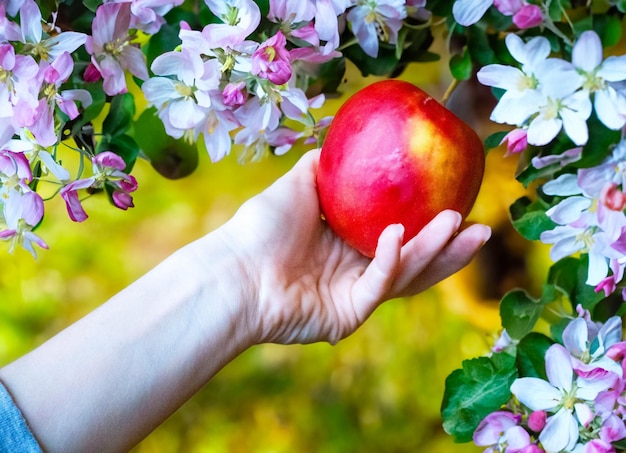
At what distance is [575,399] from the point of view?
0.61 meters

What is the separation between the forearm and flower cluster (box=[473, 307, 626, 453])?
0.89 feet

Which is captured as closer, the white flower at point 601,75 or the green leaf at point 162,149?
the white flower at point 601,75

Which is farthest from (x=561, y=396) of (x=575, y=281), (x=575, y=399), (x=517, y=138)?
(x=517, y=138)

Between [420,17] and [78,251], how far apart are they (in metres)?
0.57

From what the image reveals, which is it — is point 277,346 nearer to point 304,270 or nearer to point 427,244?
point 304,270

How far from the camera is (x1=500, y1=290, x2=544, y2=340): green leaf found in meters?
0.70

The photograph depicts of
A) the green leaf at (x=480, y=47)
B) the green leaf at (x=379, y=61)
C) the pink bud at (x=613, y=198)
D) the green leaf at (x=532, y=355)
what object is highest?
the green leaf at (x=480, y=47)

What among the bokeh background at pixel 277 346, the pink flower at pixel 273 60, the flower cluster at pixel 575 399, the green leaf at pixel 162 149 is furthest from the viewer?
the bokeh background at pixel 277 346

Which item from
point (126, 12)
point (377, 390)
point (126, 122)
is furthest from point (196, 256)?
point (377, 390)

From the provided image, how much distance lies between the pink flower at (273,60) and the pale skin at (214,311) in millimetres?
169

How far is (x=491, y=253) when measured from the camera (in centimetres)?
91

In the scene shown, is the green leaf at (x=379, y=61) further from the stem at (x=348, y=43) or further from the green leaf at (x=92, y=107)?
the green leaf at (x=92, y=107)

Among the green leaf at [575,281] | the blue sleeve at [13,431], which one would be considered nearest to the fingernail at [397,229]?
the green leaf at [575,281]

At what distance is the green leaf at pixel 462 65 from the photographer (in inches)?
25.4
